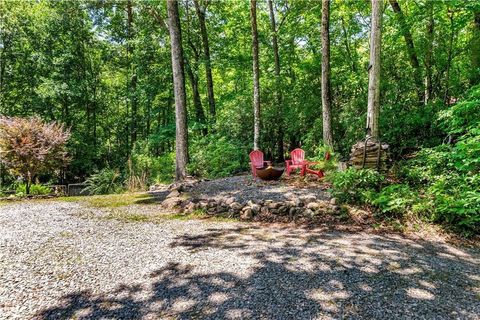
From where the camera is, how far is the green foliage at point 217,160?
25.6 feet

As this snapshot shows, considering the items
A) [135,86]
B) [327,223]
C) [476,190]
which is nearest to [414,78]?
[476,190]

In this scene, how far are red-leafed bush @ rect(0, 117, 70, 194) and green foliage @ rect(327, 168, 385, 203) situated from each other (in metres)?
6.00

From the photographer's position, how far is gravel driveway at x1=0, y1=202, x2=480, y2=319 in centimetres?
208

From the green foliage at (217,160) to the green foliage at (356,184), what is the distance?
3.83 meters

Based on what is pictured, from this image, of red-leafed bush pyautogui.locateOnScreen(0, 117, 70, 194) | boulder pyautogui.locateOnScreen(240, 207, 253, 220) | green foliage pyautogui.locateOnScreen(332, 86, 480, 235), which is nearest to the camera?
green foliage pyautogui.locateOnScreen(332, 86, 480, 235)

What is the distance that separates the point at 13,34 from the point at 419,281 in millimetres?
15552

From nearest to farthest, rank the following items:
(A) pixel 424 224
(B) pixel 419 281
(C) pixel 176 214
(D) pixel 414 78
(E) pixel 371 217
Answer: (B) pixel 419 281, (A) pixel 424 224, (E) pixel 371 217, (C) pixel 176 214, (D) pixel 414 78

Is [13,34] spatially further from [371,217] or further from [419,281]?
[419,281]

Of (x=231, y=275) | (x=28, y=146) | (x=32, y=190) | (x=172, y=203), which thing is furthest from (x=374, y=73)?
(x=32, y=190)

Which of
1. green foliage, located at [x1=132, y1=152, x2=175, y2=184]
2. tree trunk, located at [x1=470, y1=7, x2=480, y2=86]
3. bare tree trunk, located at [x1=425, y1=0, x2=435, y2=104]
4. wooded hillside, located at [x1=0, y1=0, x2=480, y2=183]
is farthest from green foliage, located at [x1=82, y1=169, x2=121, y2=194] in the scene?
tree trunk, located at [x1=470, y1=7, x2=480, y2=86]

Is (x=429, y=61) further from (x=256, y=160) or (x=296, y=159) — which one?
(x=256, y=160)

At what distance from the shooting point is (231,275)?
8.39ft

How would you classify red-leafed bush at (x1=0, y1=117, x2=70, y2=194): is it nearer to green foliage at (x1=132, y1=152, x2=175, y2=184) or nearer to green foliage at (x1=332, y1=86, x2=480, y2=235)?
green foliage at (x1=132, y1=152, x2=175, y2=184)

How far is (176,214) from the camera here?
15.7ft
